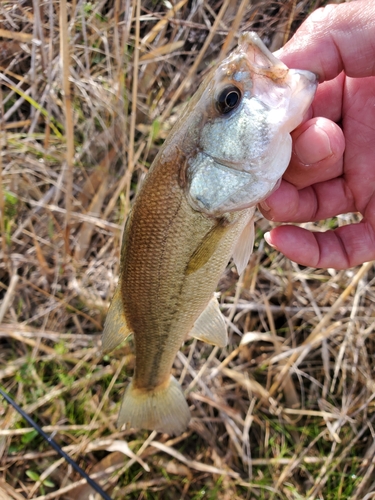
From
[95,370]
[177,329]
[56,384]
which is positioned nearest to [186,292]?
[177,329]

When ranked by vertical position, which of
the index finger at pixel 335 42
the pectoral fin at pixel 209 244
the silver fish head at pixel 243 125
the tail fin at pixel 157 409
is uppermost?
the index finger at pixel 335 42

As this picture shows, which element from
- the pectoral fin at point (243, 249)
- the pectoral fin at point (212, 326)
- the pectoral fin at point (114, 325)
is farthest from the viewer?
the pectoral fin at point (212, 326)

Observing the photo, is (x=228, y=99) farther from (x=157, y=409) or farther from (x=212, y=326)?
(x=157, y=409)

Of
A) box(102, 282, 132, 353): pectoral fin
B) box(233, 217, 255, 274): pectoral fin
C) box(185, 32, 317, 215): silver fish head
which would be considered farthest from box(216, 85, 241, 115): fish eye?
box(102, 282, 132, 353): pectoral fin

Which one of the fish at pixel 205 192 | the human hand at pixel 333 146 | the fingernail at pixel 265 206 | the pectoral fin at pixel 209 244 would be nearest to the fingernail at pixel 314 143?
the human hand at pixel 333 146

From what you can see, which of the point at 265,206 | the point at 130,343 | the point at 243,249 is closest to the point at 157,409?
the point at 130,343

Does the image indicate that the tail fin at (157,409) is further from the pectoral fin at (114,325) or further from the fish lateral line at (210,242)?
the fish lateral line at (210,242)

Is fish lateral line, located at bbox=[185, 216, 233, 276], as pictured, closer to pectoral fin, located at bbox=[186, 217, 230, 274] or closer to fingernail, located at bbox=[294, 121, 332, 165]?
pectoral fin, located at bbox=[186, 217, 230, 274]

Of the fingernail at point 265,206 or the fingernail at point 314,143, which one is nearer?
A: the fingernail at point 314,143
